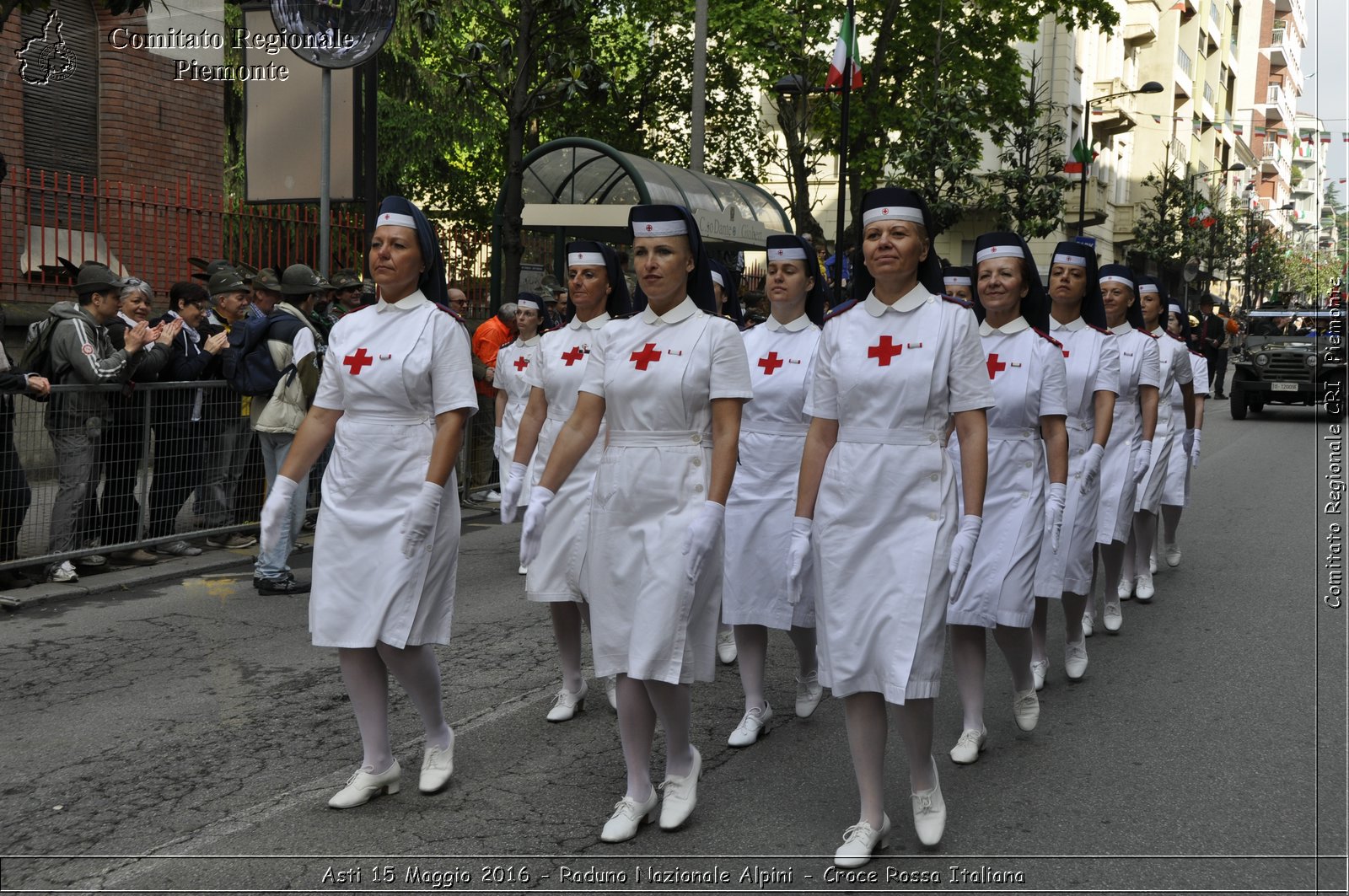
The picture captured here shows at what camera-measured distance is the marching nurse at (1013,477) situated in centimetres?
537

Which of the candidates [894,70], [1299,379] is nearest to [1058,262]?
[1299,379]

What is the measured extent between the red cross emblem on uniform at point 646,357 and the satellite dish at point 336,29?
254 inches

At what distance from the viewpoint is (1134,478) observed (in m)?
7.82

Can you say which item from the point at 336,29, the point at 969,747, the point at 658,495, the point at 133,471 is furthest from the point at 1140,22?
the point at 658,495

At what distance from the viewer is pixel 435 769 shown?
4852 millimetres

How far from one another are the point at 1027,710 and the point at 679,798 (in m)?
1.93

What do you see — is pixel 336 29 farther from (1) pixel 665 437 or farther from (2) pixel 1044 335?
(1) pixel 665 437

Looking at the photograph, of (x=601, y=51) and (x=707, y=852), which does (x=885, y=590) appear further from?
(x=601, y=51)

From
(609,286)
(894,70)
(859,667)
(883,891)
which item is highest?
(894,70)

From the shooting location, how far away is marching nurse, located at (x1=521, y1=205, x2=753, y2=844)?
4289 millimetres

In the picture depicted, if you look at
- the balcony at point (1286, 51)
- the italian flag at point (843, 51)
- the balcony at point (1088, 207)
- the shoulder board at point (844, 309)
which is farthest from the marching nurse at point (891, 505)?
the balcony at point (1286, 51)

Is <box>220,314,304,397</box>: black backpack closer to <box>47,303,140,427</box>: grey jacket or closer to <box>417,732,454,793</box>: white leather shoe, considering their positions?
<box>47,303,140,427</box>: grey jacket

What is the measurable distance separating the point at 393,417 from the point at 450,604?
0.69 m

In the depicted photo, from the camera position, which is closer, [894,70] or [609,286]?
[609,286]
